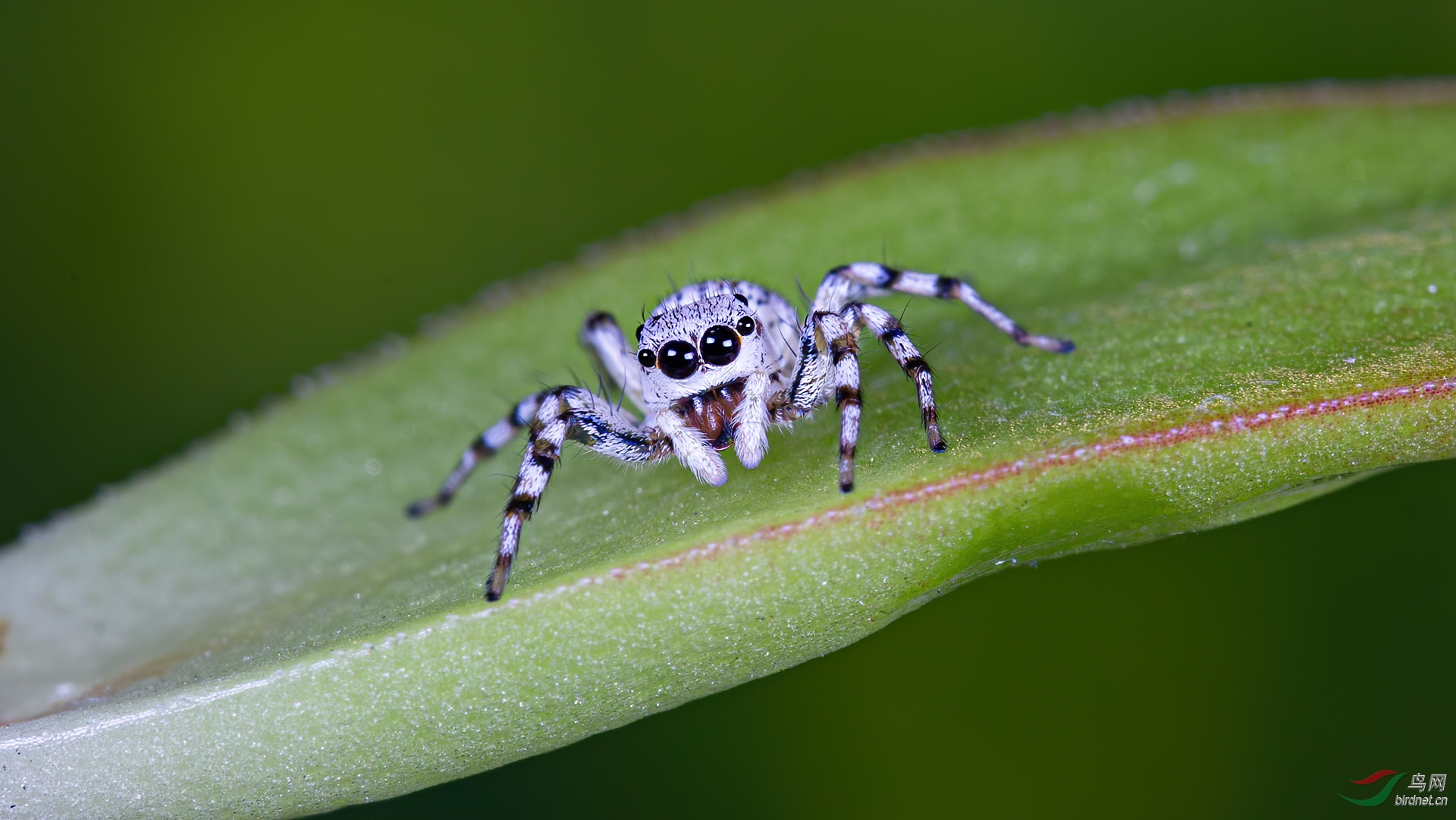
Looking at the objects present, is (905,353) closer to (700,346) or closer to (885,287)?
(885,287)

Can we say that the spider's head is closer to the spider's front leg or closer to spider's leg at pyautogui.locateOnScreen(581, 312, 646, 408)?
Result: spider's leg at pyautogui.locateOnScreen(581, 312, 646, 408)

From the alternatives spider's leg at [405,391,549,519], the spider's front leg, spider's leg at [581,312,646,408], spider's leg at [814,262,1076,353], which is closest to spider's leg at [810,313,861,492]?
the spider's front leg

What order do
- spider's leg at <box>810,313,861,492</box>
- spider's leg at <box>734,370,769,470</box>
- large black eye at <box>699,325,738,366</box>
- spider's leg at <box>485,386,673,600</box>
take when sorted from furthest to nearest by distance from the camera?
large black eye at <box>699,325,738,366</box>
spider's leg at <box>485,386,673,600</box>
spider's leg at <box>734,370,769,470</box>
spider's leg at <box>810,313,861,492</box>

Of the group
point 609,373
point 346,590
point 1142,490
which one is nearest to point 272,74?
point 609,373

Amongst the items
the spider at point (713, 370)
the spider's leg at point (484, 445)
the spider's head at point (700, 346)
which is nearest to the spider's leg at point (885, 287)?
the spider at point (713, 370)

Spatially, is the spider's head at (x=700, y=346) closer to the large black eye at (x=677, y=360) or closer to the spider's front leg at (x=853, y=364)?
the large black eye at (x=677, y=360)

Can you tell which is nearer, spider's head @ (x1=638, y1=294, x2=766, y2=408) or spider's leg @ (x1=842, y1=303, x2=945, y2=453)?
spider's leg @ (x1=842, y1=303, x2=945, y2=453)

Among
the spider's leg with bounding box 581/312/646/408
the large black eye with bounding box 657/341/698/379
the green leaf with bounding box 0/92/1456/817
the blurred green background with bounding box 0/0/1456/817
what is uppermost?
the blurred green background with bounding box 0/0/1456/817
